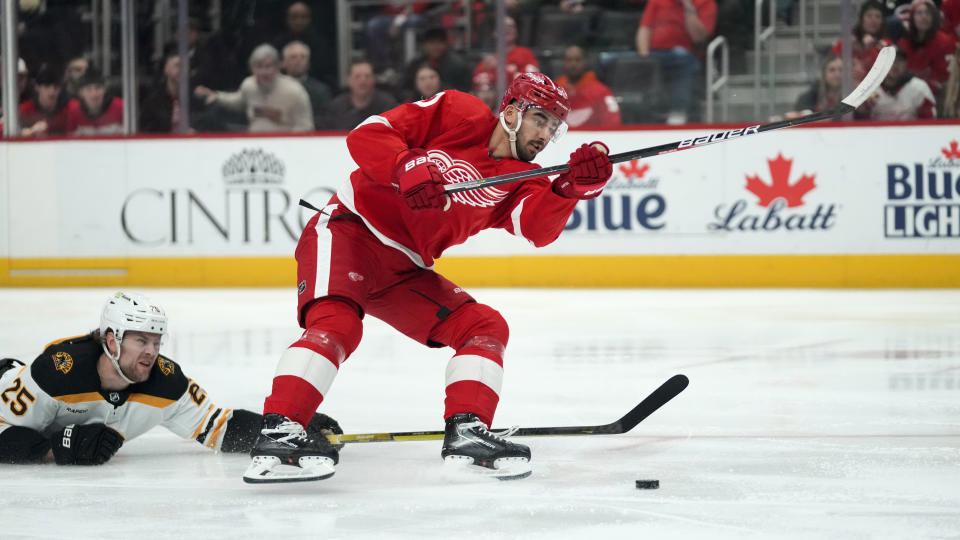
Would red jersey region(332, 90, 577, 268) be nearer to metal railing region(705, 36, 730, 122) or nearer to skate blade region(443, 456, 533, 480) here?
skate blade region(443, 456, 533, 480)

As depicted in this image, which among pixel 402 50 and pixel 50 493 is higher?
pixel 402 50

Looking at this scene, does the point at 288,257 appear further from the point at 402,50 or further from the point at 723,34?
the point at 723,34

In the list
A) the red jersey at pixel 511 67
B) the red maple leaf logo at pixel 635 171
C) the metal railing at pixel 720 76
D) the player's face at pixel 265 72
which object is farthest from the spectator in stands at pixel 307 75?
the metal railing at pixel 720 76

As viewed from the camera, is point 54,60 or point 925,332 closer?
point 925,332

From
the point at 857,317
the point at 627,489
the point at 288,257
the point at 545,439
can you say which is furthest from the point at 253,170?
the point at 627,489

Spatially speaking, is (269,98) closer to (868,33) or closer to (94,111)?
(94,111)

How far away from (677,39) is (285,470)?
6.16 meters

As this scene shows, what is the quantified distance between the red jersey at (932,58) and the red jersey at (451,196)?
5.43 metres

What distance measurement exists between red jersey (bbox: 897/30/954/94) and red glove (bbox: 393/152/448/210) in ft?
19.1

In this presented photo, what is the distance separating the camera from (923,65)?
319 inches

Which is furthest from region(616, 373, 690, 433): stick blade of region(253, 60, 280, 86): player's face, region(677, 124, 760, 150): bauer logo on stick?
region(253, 60, 280, 86): player's face

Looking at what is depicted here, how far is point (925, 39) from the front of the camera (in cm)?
804

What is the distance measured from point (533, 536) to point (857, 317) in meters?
4.49

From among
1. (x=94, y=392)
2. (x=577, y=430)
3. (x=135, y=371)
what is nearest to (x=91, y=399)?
(x=94, y=392)
